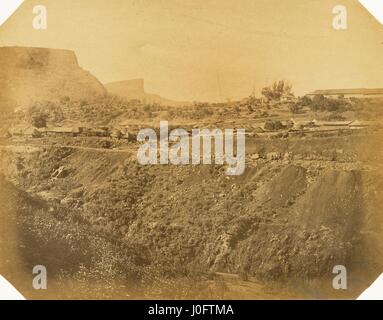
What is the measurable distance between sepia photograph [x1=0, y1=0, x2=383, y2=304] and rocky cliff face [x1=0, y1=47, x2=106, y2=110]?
0.04 feet

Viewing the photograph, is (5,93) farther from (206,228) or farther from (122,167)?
(206,228)

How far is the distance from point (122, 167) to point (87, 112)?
606 millimetres

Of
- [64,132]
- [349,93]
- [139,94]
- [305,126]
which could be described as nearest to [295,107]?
[305,126]

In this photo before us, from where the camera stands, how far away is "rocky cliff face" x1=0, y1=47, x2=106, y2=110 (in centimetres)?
638

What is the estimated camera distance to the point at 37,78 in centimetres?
643

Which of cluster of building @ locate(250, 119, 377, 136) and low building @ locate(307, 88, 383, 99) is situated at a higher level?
low building @ locate(307, 88, 383, 99)

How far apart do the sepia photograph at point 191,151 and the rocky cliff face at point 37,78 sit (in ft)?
0.04

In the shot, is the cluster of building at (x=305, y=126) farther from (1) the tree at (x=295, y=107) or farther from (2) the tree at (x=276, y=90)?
(2) the tree at (x=276, y=90)

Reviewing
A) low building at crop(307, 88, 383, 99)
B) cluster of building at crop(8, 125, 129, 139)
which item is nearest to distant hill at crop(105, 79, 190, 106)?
cluster of building at crop(8, 125, 129, 139)

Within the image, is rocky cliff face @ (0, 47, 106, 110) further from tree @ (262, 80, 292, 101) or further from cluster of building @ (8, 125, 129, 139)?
tree @ (262, 80, 292, 101)

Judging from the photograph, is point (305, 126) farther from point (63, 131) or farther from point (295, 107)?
point (63, 131)

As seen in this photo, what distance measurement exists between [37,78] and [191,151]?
5.22 ft

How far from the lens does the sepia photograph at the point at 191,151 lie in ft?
20.3
